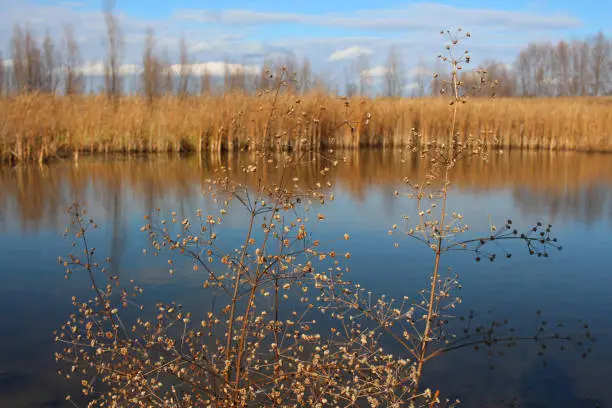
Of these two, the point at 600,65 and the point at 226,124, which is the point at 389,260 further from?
the point at 600,65

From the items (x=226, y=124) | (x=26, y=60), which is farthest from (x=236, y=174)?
(x=26, y=60)

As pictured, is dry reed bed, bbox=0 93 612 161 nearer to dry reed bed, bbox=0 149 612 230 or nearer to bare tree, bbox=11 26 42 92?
dry reed bed, bbox=0 149 612 230

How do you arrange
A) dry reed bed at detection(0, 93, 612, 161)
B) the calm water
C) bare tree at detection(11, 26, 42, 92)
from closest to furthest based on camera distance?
the calm water < dry reed bed at detection(0, 93, 612, 161) < bare tree at detection(11, 26, 42, 92)

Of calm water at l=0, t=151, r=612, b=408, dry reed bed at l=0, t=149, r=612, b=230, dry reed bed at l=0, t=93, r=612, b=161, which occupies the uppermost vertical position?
dry reed bed at l=0, t=93, r=612, b=161

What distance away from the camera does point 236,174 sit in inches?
461

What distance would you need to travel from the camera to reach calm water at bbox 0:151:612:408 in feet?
11.7

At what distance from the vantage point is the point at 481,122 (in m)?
18.4

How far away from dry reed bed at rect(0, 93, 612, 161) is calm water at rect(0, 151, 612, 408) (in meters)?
1.34

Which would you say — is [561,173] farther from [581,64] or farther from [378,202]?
[581,64]

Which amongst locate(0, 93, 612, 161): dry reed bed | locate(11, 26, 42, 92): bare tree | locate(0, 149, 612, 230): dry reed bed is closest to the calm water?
locate(0, 149, 612, 230): dry reed bed

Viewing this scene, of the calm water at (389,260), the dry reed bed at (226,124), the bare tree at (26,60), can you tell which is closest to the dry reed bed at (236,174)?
the calm water at (389,260)

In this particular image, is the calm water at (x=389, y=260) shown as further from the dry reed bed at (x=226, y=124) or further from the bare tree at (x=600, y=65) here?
the bare tree at (x=600, y=65)

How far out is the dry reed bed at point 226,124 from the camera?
45.4 ft

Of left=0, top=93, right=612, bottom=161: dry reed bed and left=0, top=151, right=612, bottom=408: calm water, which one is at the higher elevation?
left=0, top=93, right=612, bottom=161: dry reed bed
